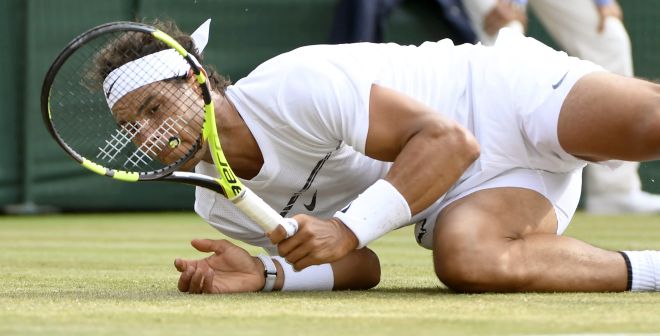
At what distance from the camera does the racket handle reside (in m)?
3.36

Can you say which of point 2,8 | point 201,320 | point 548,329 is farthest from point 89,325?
point 2,8

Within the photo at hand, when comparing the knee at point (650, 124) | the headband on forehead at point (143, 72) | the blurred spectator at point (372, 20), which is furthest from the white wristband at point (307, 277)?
the blurred spectator at point (372, 20)

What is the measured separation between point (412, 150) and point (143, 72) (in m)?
0.73

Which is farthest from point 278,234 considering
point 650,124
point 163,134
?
point 650,124

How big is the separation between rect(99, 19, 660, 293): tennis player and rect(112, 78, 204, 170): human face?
0.02 meters

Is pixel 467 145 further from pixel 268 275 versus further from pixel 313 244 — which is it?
pixel 268 275

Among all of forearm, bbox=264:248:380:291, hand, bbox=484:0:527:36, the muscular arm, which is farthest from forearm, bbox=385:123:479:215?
hand, bbox=484:0:527:36

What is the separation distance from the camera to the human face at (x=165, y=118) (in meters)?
3.49

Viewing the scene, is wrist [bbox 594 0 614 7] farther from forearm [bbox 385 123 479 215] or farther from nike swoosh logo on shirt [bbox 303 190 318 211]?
forearm [bbox 385 123 479 215]

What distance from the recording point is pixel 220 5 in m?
9.11

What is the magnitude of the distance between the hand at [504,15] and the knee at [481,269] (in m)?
5.04

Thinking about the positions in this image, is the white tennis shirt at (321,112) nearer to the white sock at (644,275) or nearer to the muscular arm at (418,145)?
the muscular arm at (418,145)

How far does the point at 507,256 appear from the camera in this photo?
11.6 feet

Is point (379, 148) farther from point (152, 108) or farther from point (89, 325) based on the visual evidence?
point (89, 325)
